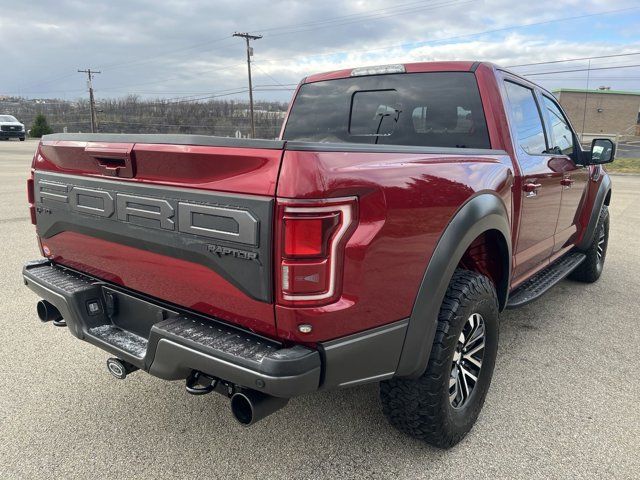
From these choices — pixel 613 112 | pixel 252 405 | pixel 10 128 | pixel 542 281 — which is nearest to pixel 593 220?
pixel 542 281

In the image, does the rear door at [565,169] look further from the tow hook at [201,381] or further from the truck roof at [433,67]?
the tow hook at [201,381]

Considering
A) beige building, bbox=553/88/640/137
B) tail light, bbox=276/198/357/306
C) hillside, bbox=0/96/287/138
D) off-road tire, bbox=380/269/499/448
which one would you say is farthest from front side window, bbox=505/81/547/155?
beige building, bbox=553/88/640/137

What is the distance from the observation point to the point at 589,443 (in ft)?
8.17

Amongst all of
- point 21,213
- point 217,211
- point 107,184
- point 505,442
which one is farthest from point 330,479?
point 21,213

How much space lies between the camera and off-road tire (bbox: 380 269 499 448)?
2209 millimetres

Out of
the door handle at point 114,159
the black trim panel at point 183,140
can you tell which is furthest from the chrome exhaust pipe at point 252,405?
the door handle at point 114,159

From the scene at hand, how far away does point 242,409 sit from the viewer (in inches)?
73.8

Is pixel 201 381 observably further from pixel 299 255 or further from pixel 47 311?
pixel 47 311

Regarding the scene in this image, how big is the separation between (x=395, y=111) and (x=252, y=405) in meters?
2.27

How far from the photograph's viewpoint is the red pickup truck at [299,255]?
1.71 metres

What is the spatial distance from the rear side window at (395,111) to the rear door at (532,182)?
287mm

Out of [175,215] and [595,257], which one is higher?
[175,215]

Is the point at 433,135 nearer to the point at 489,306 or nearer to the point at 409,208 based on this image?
the point at 489,306

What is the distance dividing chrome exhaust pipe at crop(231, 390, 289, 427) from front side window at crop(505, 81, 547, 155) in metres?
2.26
